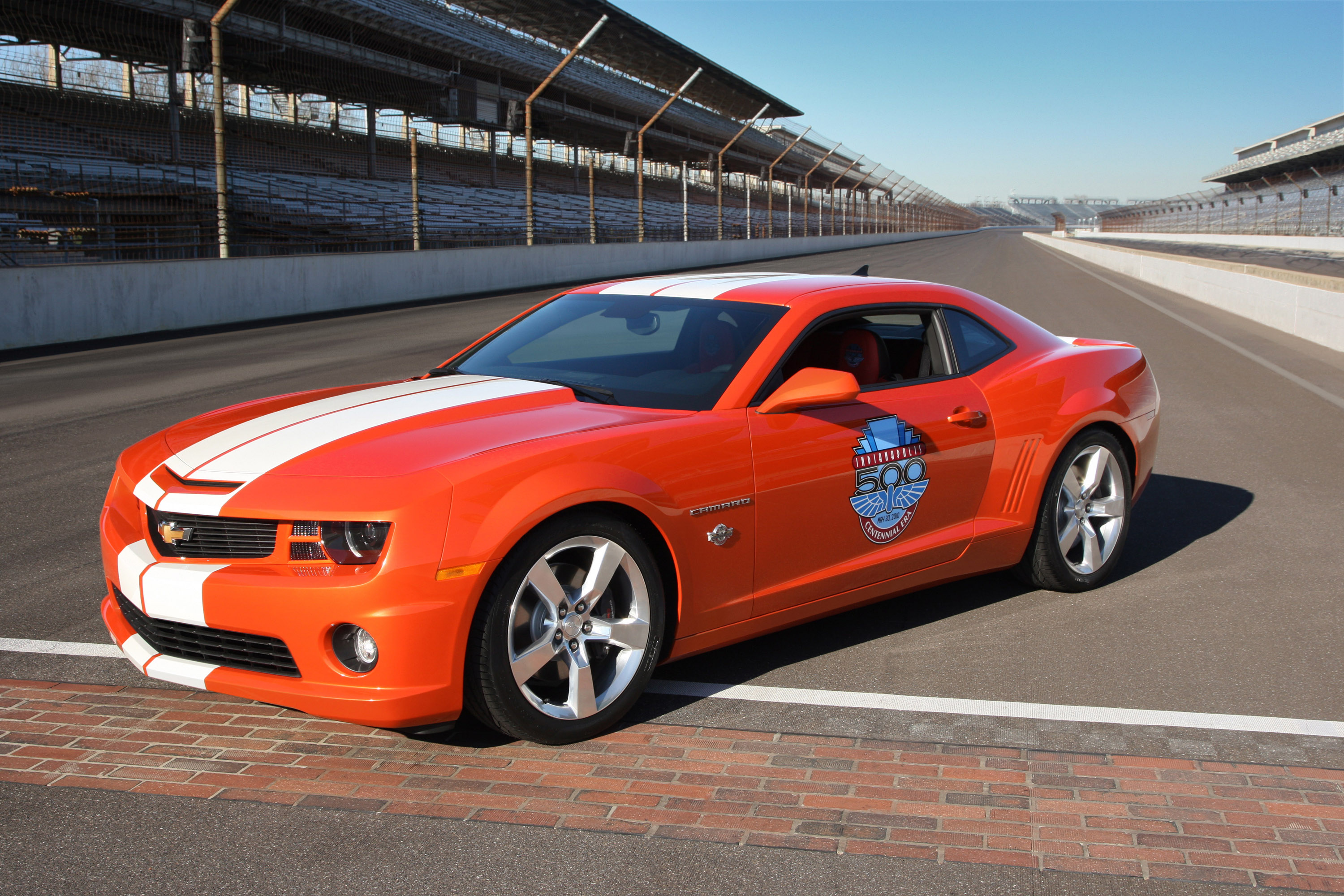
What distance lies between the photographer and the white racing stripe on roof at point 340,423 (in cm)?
333

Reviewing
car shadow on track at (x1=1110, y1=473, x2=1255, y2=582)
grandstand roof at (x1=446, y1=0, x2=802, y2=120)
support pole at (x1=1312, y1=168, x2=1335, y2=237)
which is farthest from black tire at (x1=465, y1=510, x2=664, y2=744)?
support pole at (x1=1312, y1=168, x2=1335, y2=237)

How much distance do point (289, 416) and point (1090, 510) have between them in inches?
134

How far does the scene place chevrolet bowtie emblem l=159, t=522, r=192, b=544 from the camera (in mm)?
3238

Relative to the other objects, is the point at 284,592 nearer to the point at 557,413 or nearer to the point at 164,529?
the point at 164,529

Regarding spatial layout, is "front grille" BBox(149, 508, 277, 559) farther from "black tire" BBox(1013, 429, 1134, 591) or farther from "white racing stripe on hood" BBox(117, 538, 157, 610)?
"black tire" BBox(1013, 429, 1134, 591)

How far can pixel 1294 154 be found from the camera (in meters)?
84.6

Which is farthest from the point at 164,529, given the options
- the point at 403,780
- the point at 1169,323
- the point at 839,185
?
the point at 839,185

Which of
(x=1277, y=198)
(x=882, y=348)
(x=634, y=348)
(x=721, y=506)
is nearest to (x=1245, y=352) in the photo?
(x=882, y=348)

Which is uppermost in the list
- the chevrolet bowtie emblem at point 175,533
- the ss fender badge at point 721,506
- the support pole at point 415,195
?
the support pole at point 415,195

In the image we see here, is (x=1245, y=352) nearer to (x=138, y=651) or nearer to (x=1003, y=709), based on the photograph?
(x=1003, y=709)

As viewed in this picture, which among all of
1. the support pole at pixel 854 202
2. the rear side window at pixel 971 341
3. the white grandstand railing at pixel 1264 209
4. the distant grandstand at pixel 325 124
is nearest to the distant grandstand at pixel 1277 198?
the white grandstand railing at pixel 1264 209

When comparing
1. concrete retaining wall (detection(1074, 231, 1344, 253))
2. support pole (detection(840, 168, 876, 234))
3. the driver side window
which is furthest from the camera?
support pole (detection(840, 168, 876, 234))

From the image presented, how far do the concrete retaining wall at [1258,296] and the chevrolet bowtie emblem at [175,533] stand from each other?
639 inches

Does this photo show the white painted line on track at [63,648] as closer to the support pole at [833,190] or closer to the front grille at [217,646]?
the front grille at [217,646]
